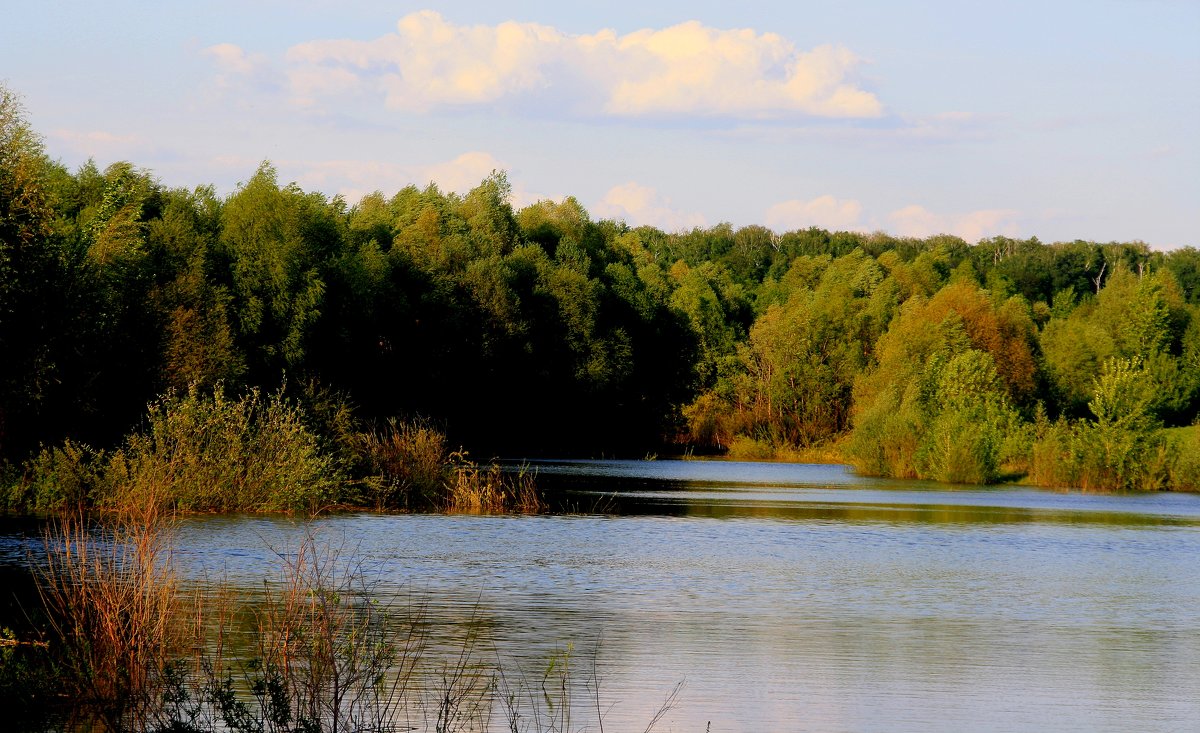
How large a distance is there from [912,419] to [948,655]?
44.1 m

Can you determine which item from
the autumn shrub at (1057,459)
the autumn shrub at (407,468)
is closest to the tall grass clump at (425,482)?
the autumn shrub at (407,468)

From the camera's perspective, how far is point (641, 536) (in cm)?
3234

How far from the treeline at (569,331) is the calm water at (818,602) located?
925 centimetres

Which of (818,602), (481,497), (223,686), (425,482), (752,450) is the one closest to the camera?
(223,686)

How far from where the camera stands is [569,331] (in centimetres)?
7988

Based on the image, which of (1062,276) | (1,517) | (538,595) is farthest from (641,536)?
(1062,276)

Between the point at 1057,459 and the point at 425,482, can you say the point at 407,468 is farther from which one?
the point at 1057,459

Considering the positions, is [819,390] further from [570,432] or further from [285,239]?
[285,239]

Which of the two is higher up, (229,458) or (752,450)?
(229,458)

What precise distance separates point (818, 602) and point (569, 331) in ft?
193

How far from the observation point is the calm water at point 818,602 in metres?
13.8

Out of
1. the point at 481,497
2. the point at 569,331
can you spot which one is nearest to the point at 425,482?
the point at 481,497

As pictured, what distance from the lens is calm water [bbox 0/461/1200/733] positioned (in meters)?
13.8

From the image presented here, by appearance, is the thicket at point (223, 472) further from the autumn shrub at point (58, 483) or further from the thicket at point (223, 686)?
the thicket at point (223, 686)
